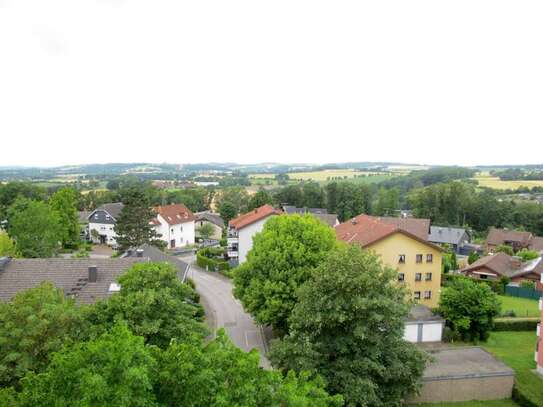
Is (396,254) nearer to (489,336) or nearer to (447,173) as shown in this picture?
(489,336)

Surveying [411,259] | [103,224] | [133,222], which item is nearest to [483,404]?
[411,259]

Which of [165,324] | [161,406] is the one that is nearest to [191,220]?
[165,324]

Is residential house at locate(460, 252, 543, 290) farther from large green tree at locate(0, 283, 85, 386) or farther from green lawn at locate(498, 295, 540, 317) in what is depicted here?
large green tree at locate(0, 283, 85, 386)

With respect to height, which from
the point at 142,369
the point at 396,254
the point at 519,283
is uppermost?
the point at 142,369

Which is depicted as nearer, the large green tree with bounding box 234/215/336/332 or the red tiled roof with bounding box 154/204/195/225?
the large green tree with bounding box 234/215/336/332

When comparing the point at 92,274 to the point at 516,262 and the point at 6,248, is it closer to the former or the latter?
the point at 6,248

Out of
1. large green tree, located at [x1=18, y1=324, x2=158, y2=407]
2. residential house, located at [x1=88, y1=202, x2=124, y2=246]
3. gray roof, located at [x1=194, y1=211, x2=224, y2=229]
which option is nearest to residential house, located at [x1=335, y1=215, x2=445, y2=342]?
large green tree, located at [x1=18, y1=324, x2=158, y2=407]
